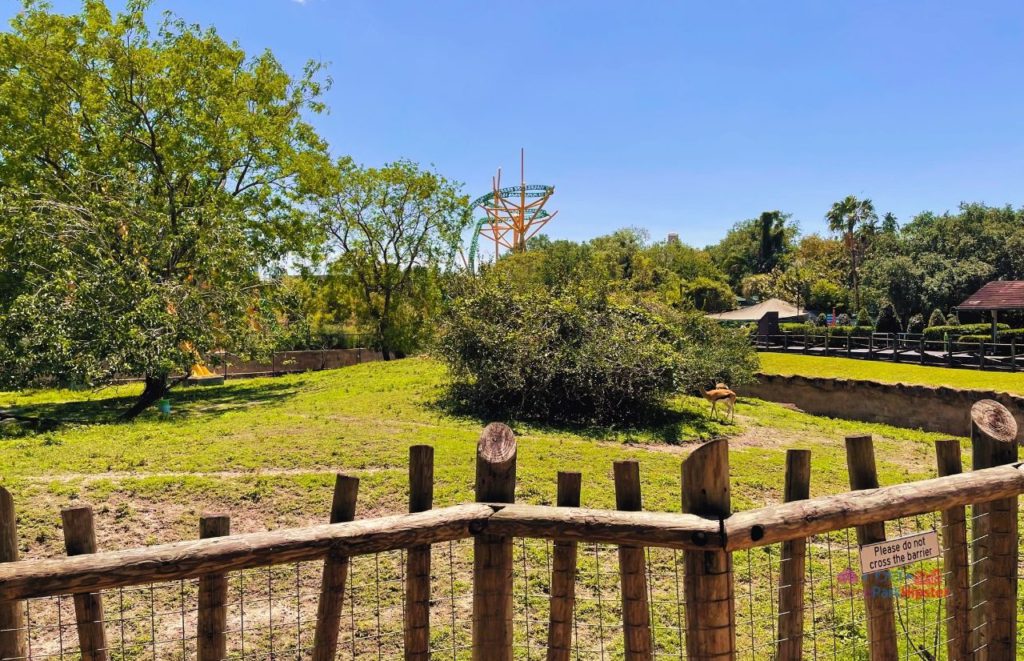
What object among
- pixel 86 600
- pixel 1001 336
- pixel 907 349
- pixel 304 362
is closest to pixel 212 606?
pixel 86 600

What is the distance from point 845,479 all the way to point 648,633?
22.9ft

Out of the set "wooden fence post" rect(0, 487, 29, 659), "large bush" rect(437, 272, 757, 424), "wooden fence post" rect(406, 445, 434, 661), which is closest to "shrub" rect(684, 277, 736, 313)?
"large bush" rect(437, 272, 757, 424)

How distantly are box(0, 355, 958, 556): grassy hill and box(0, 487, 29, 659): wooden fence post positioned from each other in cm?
369

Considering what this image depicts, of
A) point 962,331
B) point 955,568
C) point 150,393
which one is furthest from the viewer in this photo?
Result: point 962,331

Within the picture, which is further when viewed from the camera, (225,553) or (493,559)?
(493,559)

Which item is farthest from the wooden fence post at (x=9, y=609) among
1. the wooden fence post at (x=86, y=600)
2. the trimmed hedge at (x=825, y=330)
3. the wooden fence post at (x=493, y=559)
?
the trimmed hedge at (x=825, y=330)

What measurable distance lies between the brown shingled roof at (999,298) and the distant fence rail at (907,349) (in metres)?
2.92

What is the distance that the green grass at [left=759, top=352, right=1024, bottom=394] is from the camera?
55.7 feet

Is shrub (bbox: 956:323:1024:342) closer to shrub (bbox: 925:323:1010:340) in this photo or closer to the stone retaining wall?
shrub (bbox: 925:323:1010:340)

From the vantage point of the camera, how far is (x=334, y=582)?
289cm

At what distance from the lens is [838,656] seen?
14.6ft

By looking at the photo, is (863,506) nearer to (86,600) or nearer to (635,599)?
(635,599)

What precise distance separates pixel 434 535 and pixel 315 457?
657cm

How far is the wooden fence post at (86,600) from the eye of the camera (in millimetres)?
2676
